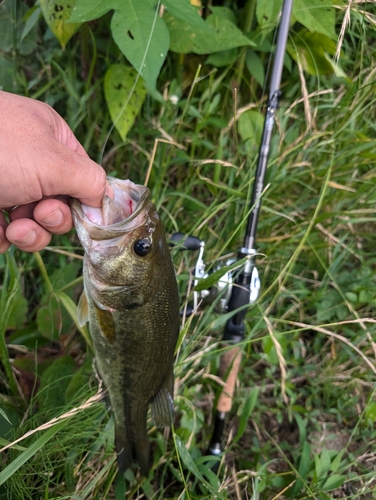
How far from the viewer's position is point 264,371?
8.53 ft

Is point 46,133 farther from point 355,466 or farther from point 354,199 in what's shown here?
point 355,466

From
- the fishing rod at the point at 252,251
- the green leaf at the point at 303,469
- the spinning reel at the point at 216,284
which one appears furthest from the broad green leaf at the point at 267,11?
the green leaf at the point at 303,469

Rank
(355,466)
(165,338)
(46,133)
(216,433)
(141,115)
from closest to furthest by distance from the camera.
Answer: (46,133), (165,338), (216,433), (355,466), (141,115)

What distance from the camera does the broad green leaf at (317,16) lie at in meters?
2.01

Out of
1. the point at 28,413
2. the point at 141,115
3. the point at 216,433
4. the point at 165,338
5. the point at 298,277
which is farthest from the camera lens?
the point at 298,277

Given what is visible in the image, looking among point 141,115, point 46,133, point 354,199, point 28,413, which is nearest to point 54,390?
point 28,413

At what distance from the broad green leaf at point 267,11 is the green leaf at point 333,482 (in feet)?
7.49

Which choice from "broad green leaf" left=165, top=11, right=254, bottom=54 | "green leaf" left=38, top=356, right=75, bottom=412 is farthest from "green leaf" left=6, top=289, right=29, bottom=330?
"broad green leaf" left=165, top=11, right=254, bottom=54

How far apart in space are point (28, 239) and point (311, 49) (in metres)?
1.96

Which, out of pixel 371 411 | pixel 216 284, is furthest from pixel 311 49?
pixel 371 411

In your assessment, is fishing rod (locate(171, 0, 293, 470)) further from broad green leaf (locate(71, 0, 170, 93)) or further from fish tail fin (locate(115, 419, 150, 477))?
broad green leaf (locate(71, 0, 170, 93))

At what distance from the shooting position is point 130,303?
1.52 m

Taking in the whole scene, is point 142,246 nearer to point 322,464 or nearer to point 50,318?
point 50,318

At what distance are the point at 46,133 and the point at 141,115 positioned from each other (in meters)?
1.20
